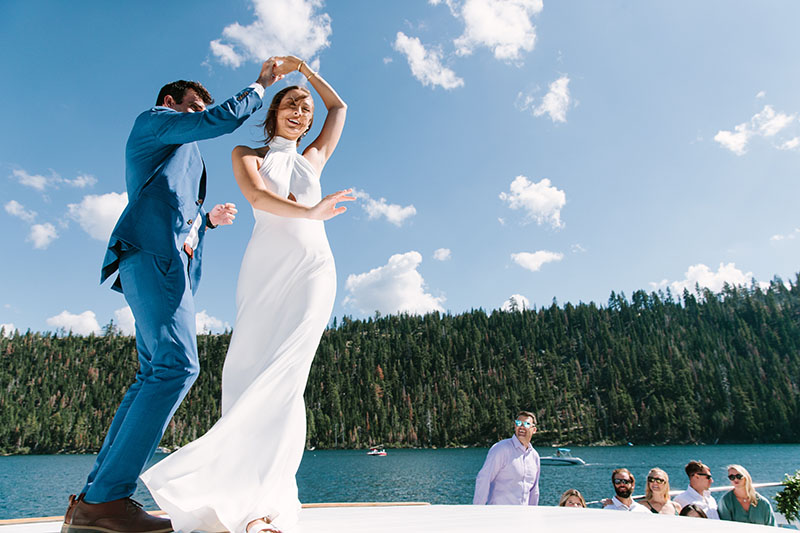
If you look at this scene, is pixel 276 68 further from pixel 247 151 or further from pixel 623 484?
pixel 623 484

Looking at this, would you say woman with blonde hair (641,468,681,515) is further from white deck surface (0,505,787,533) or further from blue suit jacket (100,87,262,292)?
blue suit jacket (100,87,262,292)

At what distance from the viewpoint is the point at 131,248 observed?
7.10 ft

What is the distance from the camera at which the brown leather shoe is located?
72.6 inches

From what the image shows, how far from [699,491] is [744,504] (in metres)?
0.70

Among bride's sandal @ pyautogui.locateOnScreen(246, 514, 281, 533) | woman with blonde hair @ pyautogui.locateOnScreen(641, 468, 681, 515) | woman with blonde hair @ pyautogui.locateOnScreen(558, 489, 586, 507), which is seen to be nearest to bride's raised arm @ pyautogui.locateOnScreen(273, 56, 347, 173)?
bride's sandal @ pyautogui.locateOnScreen(246, 514, 281, 533)

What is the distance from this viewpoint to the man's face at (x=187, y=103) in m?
2.50

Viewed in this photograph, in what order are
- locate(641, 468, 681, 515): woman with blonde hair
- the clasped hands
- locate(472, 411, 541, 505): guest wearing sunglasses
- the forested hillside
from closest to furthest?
Result: 1. the clasped hands
2. locate(472, 411, 541, 505): guest wearing sunglasses
3. locate(641, 468, 681, 515): woman with blonde hair
4. the forested hillside

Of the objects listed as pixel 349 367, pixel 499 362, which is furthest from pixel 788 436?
pixel 349 367

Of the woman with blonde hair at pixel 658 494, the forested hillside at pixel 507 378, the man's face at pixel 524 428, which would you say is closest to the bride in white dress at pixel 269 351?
the man's face at pixel 524 428

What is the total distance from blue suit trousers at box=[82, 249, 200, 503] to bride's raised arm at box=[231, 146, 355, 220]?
0.45 m

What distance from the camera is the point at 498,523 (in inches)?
80.2

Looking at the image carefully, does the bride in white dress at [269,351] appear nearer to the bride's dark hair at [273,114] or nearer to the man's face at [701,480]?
the bride's dark hair at [273,114]

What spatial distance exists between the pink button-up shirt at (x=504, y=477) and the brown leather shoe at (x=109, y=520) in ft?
13.9

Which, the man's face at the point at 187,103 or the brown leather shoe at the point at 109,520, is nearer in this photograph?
the brown leather shoe at the point at 109,520
